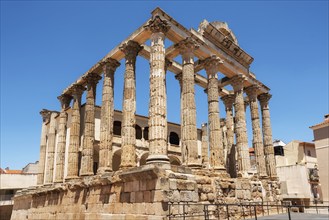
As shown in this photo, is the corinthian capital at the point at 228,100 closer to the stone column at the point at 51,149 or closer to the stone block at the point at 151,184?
the stone block at the point at 151,184

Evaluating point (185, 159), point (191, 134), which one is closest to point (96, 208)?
point (185, 159)

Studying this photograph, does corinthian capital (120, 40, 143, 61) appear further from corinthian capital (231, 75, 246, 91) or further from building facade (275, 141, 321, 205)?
building facade (275, 141, 321, 205)

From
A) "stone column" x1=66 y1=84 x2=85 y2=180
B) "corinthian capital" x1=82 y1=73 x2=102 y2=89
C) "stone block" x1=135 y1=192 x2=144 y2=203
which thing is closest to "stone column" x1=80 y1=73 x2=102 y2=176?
"corinthian capital" x1=82 y1=73 x2=102 y2=89

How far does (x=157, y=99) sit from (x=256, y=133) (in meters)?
9.27

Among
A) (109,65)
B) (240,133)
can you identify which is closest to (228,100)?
(240,133)

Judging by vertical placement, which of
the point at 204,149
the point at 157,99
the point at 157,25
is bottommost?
the point at 204,149

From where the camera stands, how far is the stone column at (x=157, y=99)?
11.6m

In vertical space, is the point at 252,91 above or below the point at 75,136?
above

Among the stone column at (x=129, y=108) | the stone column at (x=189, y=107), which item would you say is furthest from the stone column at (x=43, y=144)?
the stone column at (x=189, y=107)

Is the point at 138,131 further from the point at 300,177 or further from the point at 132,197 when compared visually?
the point at 300,177

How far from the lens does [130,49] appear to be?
1516 centimetres

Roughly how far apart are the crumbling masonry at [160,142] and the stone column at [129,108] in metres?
0.05

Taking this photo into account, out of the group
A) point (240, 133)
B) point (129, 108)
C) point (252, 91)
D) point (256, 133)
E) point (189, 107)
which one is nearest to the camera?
point (189, 107)

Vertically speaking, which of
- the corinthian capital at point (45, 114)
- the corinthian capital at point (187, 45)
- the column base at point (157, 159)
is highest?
the corinthian capital at point (187, 45)
